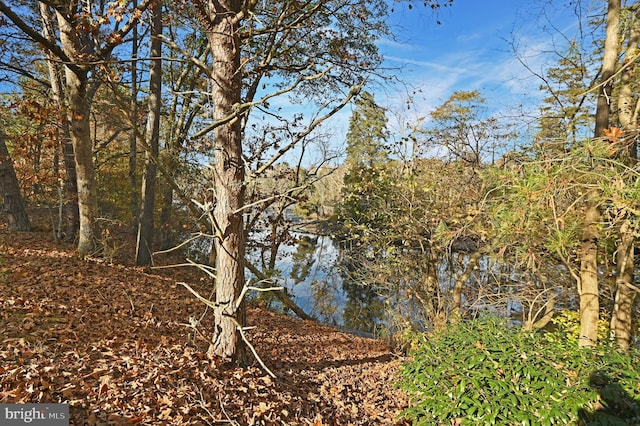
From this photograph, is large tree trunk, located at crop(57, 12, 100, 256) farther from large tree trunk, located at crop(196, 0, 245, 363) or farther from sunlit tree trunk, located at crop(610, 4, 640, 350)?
sunlit tree trunk, located at crop(610, 4, 640, 350)

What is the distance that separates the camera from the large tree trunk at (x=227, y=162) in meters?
2.87

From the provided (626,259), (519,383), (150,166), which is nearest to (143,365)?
(519,383)

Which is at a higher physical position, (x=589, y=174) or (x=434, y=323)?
(x=589, y=174)

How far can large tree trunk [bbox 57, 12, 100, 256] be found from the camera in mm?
4893

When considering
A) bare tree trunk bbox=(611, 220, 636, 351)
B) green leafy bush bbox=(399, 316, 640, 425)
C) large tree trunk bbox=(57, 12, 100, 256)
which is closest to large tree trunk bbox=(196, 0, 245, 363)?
green leafy bush bbox=(399, 316, 640, 425)

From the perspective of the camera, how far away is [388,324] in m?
8.08

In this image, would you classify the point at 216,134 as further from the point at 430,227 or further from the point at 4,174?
the point at 4,174

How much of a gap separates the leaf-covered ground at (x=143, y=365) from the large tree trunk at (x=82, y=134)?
504 mm

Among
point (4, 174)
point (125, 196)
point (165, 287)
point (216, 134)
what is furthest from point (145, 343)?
point (125, 196)

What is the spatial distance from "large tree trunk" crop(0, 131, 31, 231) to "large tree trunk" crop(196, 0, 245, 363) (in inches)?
263

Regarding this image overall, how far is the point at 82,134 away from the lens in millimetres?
5285

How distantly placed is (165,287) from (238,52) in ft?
14.9

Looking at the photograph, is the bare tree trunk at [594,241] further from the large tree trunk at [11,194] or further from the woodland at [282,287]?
the large tree trunk at [11,194]

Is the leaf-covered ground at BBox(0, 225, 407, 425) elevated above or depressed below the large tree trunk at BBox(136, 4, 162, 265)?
below
